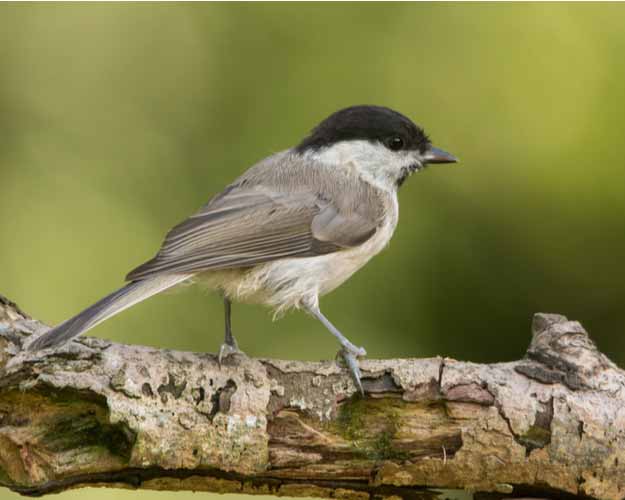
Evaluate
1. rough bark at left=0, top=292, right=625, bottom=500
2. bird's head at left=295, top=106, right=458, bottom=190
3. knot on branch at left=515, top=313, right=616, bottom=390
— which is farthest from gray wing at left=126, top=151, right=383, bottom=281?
knot on branch at left=515, top=313, right=616, bottom=390

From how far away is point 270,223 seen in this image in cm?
341

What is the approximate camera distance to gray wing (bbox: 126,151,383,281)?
3.17 m

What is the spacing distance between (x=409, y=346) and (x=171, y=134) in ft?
4.74

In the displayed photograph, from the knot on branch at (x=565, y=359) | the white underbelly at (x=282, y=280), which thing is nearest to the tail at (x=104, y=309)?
the white underbelly at (x=282, y=280)

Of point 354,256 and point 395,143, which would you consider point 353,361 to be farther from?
point 395,143

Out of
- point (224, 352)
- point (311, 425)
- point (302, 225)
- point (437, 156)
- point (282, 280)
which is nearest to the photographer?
point (311, 425)

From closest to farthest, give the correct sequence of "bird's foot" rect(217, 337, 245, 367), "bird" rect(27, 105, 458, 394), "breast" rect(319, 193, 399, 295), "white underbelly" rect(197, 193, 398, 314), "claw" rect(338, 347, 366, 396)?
"claw" rect(338, 347, 366, 396) < "bird's foot" rect(217, 337, 245, 367) < "bird" rect(27, 105, 458, 394) < "white underbelly" rect(197, 193, 398, 314) < "breast" rect(319, 193, 399, 295)

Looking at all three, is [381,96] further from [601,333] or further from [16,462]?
[16,462]

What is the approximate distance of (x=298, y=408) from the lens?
9.24 feet

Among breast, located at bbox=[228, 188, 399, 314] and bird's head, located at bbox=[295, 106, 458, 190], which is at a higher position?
bird's head, located at bbox=[295, 106, 458, 190]

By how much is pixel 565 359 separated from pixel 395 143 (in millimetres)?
1340

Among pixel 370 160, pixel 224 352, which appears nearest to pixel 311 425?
pixel 224 352

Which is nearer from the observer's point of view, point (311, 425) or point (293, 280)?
point (311, 425)

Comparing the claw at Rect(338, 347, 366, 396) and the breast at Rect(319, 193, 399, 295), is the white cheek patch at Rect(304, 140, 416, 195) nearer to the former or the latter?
the breast at Rect(319, 193, 399, 295)
